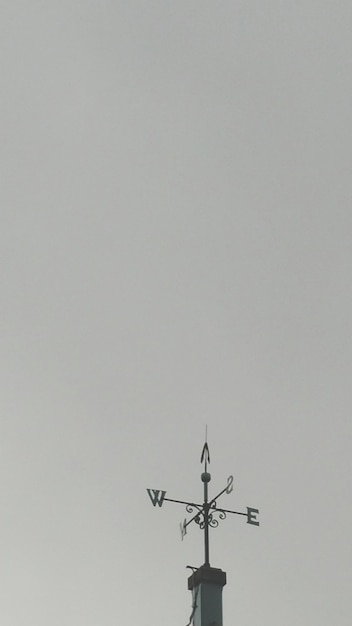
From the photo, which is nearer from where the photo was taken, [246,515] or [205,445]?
[246,515]

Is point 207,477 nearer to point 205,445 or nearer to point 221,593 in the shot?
point 205,445

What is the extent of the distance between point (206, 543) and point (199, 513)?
0.80 metres

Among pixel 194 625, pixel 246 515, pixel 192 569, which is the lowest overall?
pixel 194 625

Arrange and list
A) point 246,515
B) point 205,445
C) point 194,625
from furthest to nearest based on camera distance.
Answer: point 205,445 → point 246,515 → point 194,625

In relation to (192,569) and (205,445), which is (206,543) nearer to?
(192,569)

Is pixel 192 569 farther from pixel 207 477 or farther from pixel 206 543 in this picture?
pixel 207 477

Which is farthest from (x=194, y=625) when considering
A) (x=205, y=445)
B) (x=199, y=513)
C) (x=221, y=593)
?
(x=205, y=445)

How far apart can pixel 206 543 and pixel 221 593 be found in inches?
47.7

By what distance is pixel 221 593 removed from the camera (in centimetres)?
1995

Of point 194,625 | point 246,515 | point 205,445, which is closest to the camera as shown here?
point 194,625

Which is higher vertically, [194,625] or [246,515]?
[246,515]

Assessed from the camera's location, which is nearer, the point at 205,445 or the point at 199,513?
the point at 199,513

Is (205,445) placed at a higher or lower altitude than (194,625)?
higher

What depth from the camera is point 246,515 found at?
21453mm
